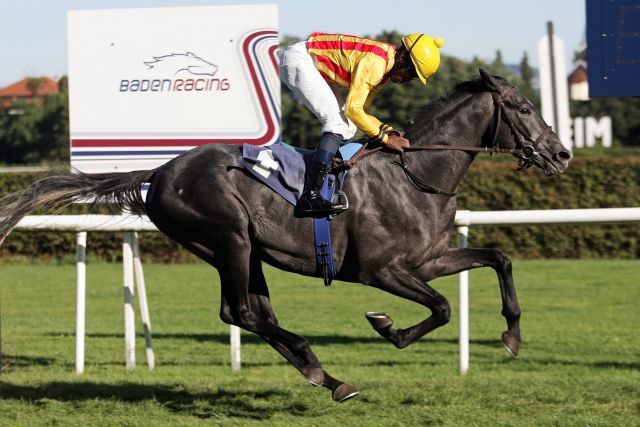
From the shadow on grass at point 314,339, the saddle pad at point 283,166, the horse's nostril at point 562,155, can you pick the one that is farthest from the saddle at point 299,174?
the shadow on grass at point 314,339

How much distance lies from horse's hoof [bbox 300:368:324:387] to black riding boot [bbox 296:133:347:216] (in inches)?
29.9

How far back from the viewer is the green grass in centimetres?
538

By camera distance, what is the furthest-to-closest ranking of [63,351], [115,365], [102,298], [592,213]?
[102,298] < [63,351] < [115,365] < [592,213]

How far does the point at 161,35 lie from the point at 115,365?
238 centimetres

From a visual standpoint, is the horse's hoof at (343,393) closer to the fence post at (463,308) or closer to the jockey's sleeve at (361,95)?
the jockey's sleeve at (361,95)

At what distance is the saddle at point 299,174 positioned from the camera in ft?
17.1

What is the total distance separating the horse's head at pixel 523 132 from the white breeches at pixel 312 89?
28.5 inches

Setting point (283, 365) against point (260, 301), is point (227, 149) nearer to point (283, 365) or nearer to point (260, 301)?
point (260, 301)

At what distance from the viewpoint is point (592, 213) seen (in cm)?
649

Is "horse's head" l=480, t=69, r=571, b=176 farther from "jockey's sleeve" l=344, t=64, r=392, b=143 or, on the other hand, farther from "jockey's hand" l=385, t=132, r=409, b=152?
"jockey's sleeve" l=344, t=64, r=392, b=143

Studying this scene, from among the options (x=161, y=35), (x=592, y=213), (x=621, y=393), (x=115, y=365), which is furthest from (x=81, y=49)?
(x=621, y=393)

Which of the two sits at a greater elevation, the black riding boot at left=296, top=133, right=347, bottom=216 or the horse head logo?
the horse head logo

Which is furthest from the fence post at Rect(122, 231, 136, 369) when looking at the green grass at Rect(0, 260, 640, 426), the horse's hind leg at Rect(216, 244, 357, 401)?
the horse's hind leg at Rect(216, 244, 357, 401)

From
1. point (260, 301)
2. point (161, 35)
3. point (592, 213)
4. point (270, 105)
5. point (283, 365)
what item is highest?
point (161, 35)
